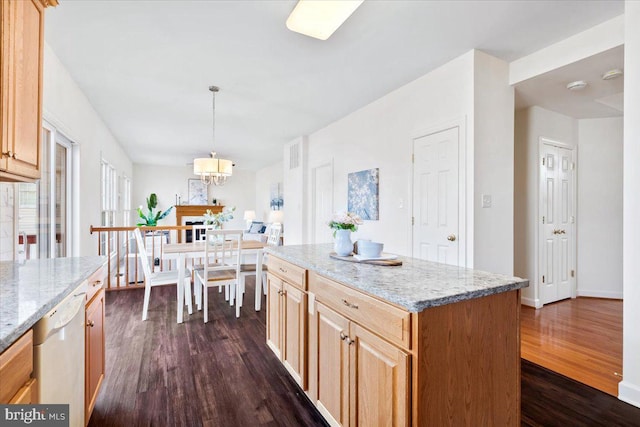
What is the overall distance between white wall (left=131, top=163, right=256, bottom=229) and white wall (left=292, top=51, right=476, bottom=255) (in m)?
6.12

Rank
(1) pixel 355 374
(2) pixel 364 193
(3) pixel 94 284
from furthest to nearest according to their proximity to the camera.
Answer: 1. (2) pixel 364 193
2. (3) pixel 94 284
3. (1) pixel 355 374

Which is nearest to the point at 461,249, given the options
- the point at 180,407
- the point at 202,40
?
the point at 180,407

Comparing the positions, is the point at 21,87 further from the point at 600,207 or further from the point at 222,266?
the point at 600,207

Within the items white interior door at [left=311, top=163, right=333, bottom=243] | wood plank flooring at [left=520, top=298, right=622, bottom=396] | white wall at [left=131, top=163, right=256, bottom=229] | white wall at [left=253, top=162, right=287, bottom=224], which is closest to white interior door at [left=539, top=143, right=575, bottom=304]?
wood plank flooring at [left=520, top=298, right=622, bottom=396]

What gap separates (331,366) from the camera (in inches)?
62.9

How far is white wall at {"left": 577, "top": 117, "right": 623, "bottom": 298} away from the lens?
4035 millimetres

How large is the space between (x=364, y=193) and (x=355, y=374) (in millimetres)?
3037

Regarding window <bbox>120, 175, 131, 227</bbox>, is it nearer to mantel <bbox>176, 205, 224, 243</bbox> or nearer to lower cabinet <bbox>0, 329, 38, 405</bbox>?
mantel <bbox>176, 205, 224, 243</bbox>

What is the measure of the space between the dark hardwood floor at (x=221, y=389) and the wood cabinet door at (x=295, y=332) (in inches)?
Answer: 7.0

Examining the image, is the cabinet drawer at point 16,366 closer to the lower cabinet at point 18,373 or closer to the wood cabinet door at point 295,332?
the lower cabinet at point 18,373

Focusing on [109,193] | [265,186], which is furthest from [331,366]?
[265,186]

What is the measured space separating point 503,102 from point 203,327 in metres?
3.71

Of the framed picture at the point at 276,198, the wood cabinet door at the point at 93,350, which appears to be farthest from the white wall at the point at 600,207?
the framed picture at the point at 276,198

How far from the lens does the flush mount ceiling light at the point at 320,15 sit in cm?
185
